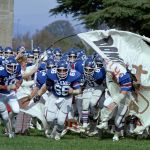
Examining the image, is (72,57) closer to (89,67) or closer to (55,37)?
(89,67)

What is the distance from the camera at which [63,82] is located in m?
13.8

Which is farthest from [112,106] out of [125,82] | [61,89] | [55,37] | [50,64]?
[55,37]

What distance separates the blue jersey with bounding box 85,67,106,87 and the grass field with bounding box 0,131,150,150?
1.21 m

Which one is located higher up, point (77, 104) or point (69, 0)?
point (69, 0)

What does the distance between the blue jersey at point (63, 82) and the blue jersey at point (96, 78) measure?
597 millimetres

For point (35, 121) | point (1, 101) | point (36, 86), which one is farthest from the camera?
point (35, 121)

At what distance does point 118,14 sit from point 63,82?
11263 mm

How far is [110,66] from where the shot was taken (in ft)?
46.5

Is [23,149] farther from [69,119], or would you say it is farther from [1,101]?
[69,119]

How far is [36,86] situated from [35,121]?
1.32 meters

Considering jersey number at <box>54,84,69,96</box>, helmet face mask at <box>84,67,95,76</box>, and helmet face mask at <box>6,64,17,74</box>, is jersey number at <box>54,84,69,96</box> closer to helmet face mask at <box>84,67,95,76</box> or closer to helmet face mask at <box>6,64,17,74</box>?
helmet face mask at <box>84,67,95,76</box>

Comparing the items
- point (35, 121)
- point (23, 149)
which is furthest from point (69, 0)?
point (23, 149)

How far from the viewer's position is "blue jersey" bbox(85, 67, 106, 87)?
14438mm

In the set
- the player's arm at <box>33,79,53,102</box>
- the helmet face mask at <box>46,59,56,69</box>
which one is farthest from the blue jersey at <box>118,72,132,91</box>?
the helmet face mask at <box>46,59,56,69</box>
